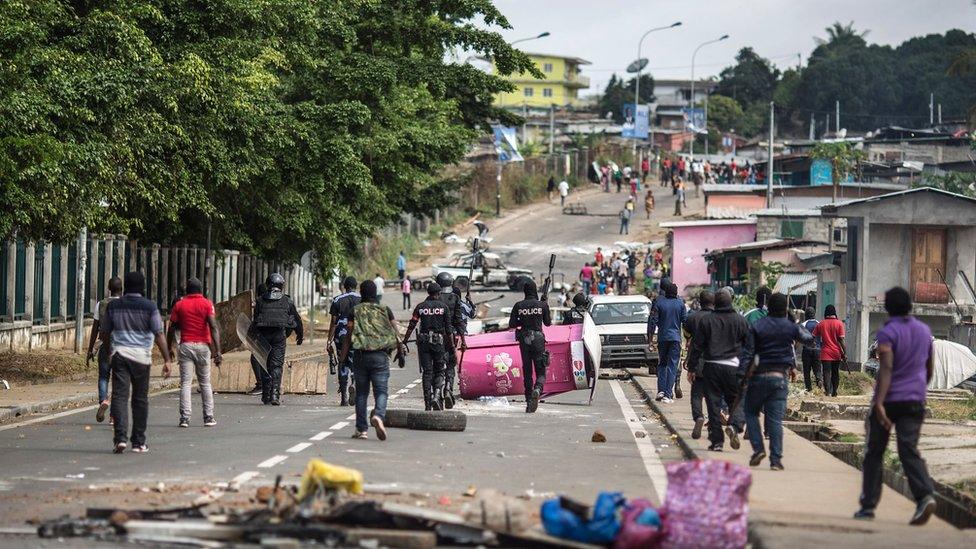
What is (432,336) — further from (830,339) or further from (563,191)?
(563,191)

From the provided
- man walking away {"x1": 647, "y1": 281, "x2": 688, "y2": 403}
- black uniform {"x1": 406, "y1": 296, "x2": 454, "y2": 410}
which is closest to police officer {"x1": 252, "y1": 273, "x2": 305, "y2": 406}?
black uniform {"x1": 406, "y1": 296, "x2": 454, "y2": 410}

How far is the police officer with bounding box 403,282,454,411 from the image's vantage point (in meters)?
21.6

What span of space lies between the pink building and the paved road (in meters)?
46.6

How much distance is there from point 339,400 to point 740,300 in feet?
90.4

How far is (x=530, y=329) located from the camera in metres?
22.7

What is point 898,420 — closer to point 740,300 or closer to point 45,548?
point 45,548

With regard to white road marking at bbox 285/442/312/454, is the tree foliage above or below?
above

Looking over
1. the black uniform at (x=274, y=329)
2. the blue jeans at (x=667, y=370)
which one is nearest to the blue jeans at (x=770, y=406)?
the blue jeans at (x=667, y=370)

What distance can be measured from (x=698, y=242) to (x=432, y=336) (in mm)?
50858

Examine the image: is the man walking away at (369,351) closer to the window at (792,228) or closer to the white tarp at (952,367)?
the white tarp at (952,367)

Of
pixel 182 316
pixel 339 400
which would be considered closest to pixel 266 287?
pixel 339 400

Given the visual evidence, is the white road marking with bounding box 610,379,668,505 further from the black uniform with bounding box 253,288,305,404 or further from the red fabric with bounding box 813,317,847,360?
the black uniform with bounding box 253,288,305,404

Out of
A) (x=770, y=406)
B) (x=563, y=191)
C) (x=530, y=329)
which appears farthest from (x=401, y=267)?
(x=770, y=406)

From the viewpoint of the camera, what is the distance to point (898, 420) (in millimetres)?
11961
